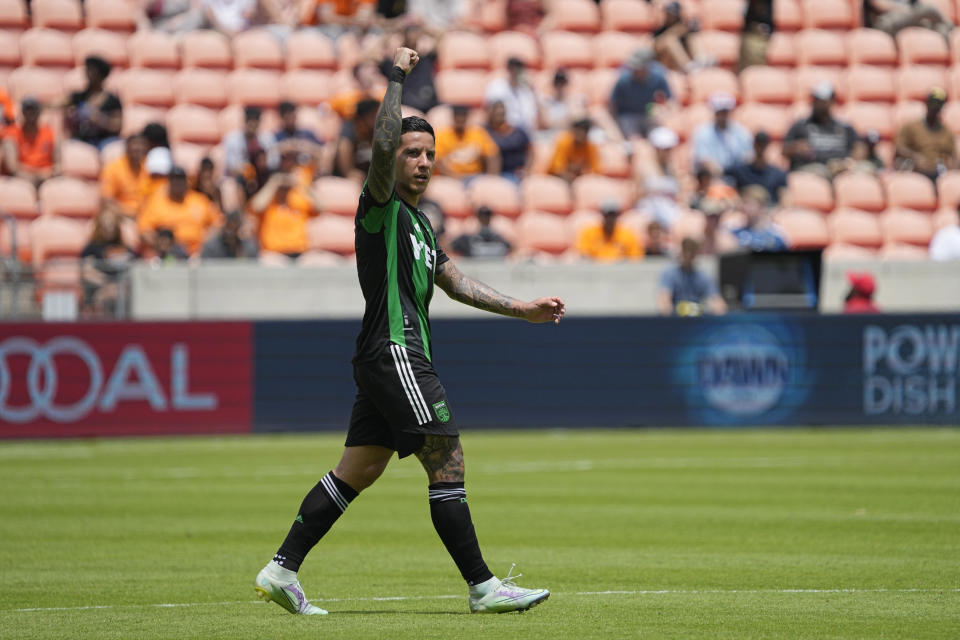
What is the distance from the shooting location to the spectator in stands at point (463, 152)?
21438 millimetres

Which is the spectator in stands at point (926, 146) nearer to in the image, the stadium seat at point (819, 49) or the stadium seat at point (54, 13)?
the stadium seat at point (819, 49)

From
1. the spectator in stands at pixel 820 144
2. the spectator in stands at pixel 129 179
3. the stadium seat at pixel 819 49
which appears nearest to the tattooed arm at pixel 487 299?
the spectator in stands at pixel 129 179

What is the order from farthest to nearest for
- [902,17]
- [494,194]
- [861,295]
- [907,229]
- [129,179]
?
1. [902,17]
2. [907,229]
3. [494,194]
4. [129,179]
5. [861,295]

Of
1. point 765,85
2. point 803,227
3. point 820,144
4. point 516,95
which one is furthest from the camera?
point 765,85

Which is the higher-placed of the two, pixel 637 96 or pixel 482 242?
pixel 637 96

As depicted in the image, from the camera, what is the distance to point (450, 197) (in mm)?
20953

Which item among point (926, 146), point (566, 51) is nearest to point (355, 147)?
point (566, 51)

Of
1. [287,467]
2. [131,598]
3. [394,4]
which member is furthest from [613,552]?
[394,4]

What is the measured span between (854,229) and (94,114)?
11120 millimetres

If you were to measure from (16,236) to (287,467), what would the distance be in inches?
250

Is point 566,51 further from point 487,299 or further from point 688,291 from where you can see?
point 487,299

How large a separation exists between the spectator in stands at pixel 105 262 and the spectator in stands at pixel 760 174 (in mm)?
8808

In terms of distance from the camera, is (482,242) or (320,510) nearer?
(320,510)

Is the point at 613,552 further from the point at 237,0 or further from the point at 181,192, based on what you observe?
the point at 237,0
